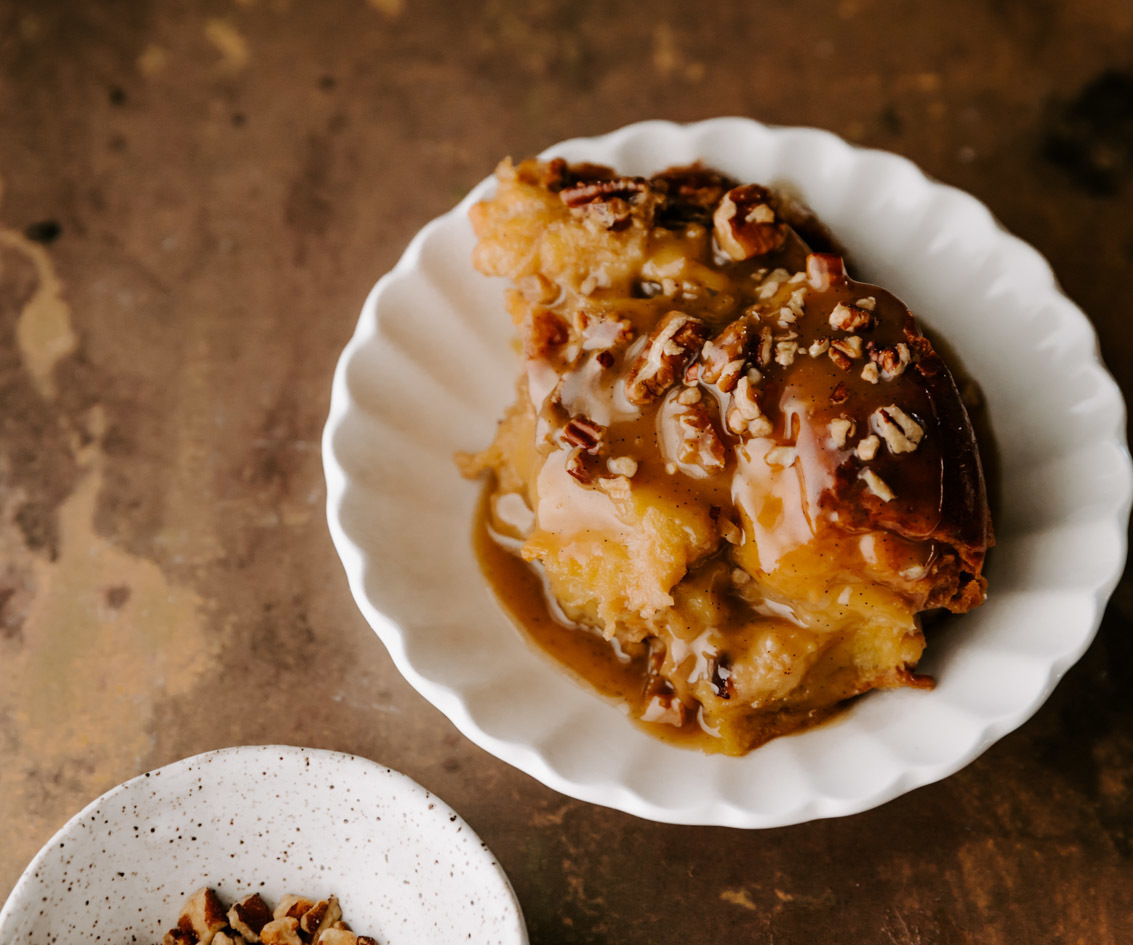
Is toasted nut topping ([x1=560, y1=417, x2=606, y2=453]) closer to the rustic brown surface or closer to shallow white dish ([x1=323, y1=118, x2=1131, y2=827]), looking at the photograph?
shallow white dish ([x1=323, y1=118, x2=1131, y2=827])

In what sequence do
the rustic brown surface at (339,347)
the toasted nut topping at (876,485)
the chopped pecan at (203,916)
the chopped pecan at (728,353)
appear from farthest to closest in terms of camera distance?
the rustic brown surface at (339,347)
the chopped pecan at (203,916)
the chopped pecan at (728,353)
the toasted nut topping at (876,485)

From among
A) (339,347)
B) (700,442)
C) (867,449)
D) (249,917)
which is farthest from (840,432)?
(249,917)

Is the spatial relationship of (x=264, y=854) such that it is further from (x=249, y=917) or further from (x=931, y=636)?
(x=931, y=636)

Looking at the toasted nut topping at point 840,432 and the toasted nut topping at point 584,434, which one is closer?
the toasted nut topping at point 840,432

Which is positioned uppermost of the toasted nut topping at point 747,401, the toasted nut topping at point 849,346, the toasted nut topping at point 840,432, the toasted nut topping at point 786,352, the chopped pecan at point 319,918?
the toasted nut topping at point 849,346

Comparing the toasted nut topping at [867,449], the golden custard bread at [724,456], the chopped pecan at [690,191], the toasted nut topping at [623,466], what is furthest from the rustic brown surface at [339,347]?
the toasted nut topping at [867,449]

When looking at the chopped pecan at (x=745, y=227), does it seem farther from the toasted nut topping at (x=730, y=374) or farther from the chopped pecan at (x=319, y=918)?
the chopped pecan at (x=319, y=918)

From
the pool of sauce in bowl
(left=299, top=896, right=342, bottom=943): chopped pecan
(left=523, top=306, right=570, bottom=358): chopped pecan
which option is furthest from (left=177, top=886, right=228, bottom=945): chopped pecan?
(left=523, top=306, right=570, bottom=358): chopped pecan
